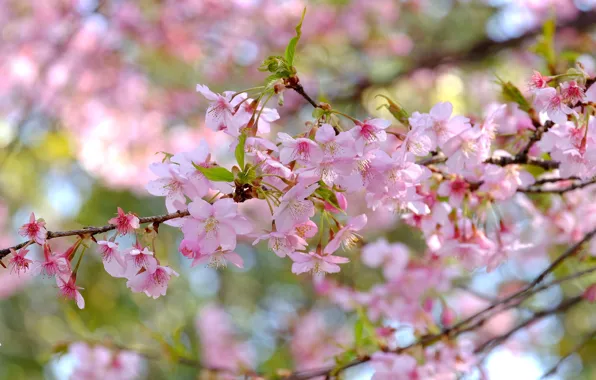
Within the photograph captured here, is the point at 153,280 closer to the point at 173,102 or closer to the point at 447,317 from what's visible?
the point at 447,317

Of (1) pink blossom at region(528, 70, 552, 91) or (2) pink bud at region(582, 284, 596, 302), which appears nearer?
(1) pink blossom at region(528, 70, 552, 91)

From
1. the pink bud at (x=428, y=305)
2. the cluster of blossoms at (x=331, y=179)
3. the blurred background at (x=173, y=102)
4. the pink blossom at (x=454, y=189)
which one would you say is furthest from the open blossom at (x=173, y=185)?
the blurred background at (x=173, y=102)

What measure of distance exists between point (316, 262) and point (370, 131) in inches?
9.4

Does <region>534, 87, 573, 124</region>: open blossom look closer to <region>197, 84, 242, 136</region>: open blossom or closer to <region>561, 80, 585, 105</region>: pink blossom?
<region>561, 80, 585, 105</region>: pink blossom

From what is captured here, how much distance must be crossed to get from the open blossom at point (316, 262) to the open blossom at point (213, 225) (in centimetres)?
13

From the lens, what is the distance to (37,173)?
16.8 feet

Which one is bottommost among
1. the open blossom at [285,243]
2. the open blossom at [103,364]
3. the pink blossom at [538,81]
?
the open blossom at [285,243]

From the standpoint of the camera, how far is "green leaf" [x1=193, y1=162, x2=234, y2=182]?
893 millimetres

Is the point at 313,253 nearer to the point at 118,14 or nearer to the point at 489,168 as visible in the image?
the point at 489,168

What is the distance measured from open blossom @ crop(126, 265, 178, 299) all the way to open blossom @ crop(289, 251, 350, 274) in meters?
0.20

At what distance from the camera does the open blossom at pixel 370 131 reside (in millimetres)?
931

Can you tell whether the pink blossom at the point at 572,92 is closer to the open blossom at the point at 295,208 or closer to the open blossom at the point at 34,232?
the open blossom at the point at 295,208

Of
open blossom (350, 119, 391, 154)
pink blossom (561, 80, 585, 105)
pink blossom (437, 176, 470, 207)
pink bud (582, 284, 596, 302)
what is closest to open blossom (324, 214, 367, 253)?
open blossom (350, 119, 391, 154)

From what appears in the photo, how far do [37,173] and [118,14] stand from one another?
5.51 feet
